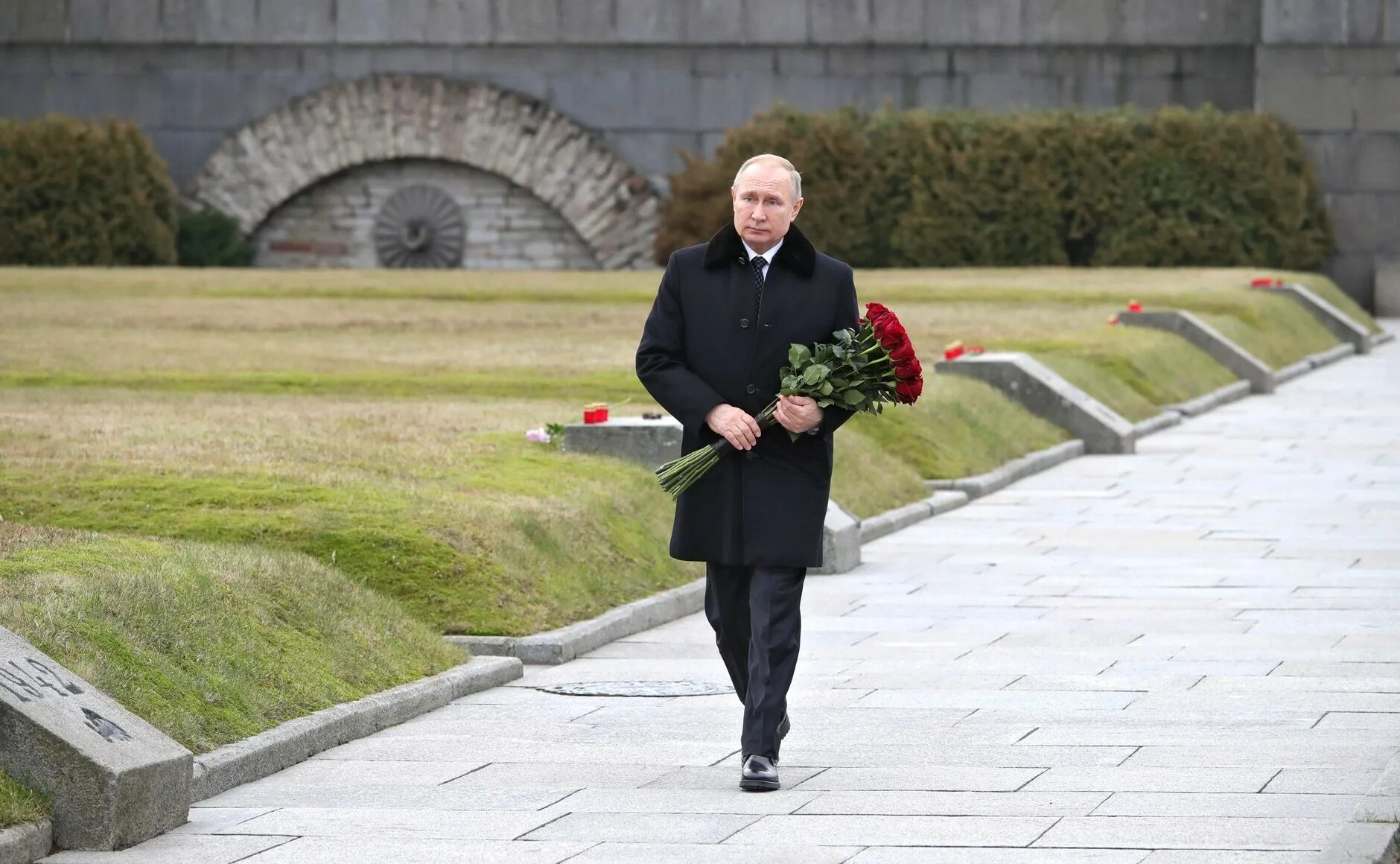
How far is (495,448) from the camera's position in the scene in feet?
45.6

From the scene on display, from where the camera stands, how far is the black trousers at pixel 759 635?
7.61 meters

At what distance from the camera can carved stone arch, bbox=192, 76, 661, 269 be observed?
4078cm

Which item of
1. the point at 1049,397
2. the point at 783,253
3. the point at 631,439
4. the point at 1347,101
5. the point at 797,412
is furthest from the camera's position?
the point at 1347,101

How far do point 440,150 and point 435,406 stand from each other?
24.6 metres

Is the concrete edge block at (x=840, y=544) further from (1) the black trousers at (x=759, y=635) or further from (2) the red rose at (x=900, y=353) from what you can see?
(2) the red rose at (x=900, y=353)

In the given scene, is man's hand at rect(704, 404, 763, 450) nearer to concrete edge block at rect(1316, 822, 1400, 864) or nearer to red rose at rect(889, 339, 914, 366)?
red rose at rect(889, 339, 914, 366)

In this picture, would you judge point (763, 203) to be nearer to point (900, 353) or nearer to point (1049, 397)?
point (900, 353)

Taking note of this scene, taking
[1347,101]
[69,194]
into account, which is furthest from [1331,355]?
[69,194]

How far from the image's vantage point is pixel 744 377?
26.0ft

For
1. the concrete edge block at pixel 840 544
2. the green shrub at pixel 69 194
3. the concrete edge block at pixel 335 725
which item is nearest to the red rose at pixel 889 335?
the concrete edge block at pixel 335 725

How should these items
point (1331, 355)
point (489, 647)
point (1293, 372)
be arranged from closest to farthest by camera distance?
point (489, 647)
point (1293, 372)
point (1331, 355)

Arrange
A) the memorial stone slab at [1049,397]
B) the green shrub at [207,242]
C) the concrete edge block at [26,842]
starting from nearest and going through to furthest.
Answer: the concrete edge block at [26,842] → the memorial stone slab at [1049,397] → the green shrub at [207,242]

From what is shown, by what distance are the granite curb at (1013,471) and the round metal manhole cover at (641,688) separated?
715 cm

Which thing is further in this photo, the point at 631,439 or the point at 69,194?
the point at 69,194
